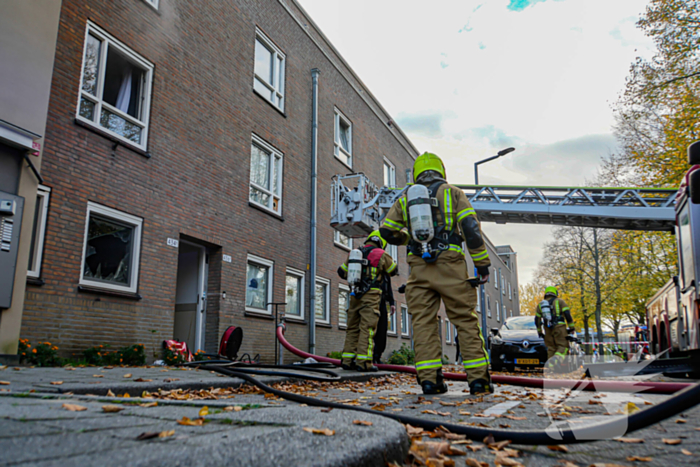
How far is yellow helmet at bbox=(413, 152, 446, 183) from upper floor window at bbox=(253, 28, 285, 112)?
30.4 ft

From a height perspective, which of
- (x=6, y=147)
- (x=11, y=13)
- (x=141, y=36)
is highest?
(x=141, y=36)

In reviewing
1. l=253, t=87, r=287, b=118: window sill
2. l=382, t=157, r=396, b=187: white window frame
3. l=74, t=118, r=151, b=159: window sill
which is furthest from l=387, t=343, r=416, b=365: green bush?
l=74, t=118, r=151, b=159: window sill

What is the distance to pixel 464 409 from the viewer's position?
4160mm

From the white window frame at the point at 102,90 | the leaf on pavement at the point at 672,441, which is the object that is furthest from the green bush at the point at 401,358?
the leaf on pavement at the point at 672,441

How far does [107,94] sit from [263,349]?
6.82 metres

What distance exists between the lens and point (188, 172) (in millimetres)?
11250

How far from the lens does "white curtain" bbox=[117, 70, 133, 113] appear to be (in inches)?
399

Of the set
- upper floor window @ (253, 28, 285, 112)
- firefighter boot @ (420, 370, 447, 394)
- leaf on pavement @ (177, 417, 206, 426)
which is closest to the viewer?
leaf on pavement @ (177, 417, 206, 426)

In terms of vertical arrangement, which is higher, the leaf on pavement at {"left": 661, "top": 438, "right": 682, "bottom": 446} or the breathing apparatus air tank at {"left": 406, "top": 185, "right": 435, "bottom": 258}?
the breathing apparatus air tank at {"left": 406, "top": 185, "right": 435, "bottom": 258}

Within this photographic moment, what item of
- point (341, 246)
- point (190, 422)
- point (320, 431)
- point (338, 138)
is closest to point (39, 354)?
point (190, 422)

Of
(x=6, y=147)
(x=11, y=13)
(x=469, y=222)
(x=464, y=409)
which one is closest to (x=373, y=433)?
(x=464, y=409)

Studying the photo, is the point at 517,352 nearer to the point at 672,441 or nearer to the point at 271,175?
the point at 271,175

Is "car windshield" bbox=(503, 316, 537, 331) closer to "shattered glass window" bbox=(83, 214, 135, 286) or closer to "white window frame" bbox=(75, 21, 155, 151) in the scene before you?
"shattered glass window" bbox=(83, 214, 135, 286)

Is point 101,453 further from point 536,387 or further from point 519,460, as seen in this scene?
point 536,387
